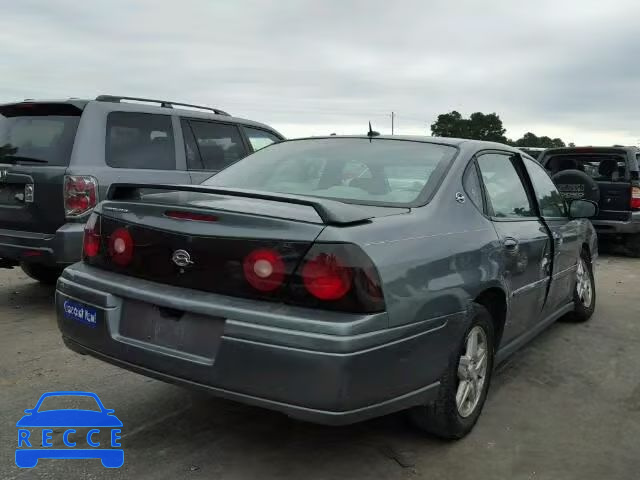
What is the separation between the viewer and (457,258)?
9.48 feet

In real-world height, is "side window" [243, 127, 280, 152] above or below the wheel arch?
above

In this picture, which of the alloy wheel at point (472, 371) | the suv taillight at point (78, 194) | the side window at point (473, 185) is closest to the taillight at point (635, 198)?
the side window at point (473, 185)

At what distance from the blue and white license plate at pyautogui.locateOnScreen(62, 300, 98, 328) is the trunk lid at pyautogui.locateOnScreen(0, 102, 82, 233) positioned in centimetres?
217

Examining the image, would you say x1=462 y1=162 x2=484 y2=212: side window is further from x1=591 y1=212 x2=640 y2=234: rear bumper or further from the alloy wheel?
x1=591 y1=212 x2=640 y2=234: rear bumper

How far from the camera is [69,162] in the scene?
5004 millimetres

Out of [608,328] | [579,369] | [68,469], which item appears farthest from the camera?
[608,328]

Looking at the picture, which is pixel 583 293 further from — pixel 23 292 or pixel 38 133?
pixel 23 292

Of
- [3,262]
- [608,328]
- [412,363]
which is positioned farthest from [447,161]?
[3,262]

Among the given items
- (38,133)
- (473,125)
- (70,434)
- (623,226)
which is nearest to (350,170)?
(70,434)

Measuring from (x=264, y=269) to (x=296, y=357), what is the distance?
38 cm

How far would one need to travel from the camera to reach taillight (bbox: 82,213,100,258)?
3070 mm

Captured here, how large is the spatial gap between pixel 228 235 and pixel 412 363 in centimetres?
93

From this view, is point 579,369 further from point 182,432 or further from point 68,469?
point 68,469

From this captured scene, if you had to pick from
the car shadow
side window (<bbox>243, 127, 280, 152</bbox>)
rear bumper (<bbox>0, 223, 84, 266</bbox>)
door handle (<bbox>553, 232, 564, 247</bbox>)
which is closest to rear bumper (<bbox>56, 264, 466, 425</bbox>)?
door handle (<bbox>553, 232, 564, 247</bbox>)
